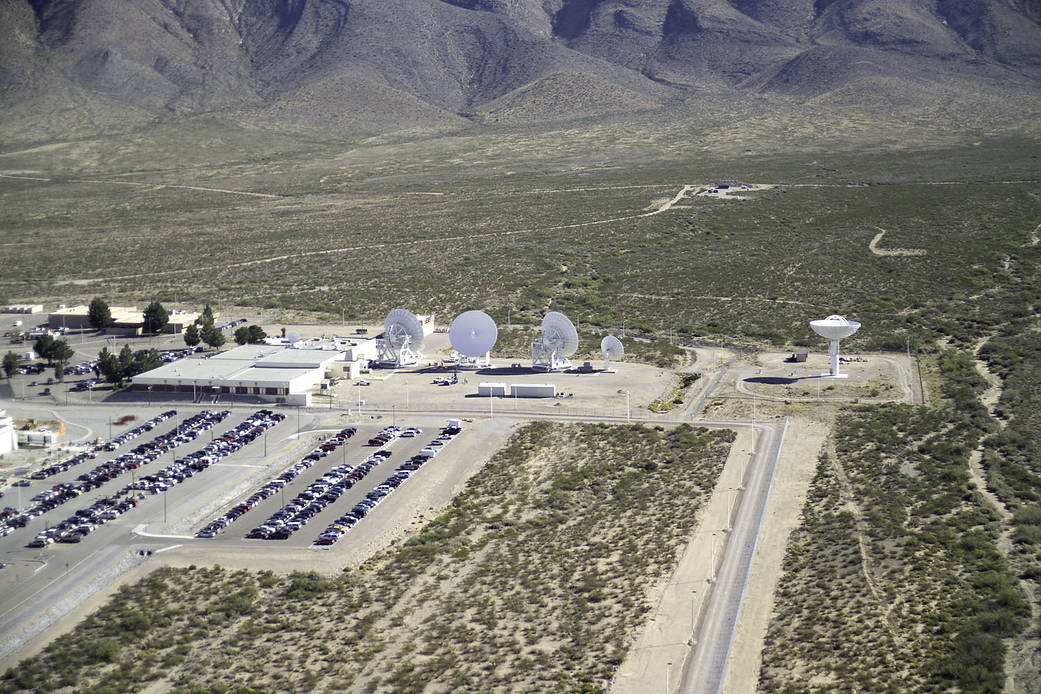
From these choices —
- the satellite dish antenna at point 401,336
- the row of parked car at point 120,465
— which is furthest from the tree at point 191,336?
the row of parked car at point 120,465

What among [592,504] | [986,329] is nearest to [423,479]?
[592,504]

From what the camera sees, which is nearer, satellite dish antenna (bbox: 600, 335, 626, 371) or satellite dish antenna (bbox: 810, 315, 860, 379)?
satellite dish antenna (bbox: 810, 315, 860, 379)

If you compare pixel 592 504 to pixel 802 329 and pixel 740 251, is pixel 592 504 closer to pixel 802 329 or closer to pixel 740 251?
pixel 802 329

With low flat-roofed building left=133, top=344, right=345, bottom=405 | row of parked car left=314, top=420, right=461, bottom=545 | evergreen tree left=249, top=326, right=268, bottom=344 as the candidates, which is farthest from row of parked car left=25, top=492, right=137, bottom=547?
evergreen tree left=249, top=326, right=268, bottom=344

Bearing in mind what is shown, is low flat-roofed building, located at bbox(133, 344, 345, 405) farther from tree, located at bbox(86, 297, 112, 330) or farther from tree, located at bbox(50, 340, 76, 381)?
tree, located at bbox(86, 297, 112, 330)

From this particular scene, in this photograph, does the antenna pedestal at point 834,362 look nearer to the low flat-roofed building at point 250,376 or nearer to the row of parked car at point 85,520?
the low flat-roofed building at point 250,376

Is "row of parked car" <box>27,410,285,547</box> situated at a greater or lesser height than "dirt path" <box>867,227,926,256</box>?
lesser
